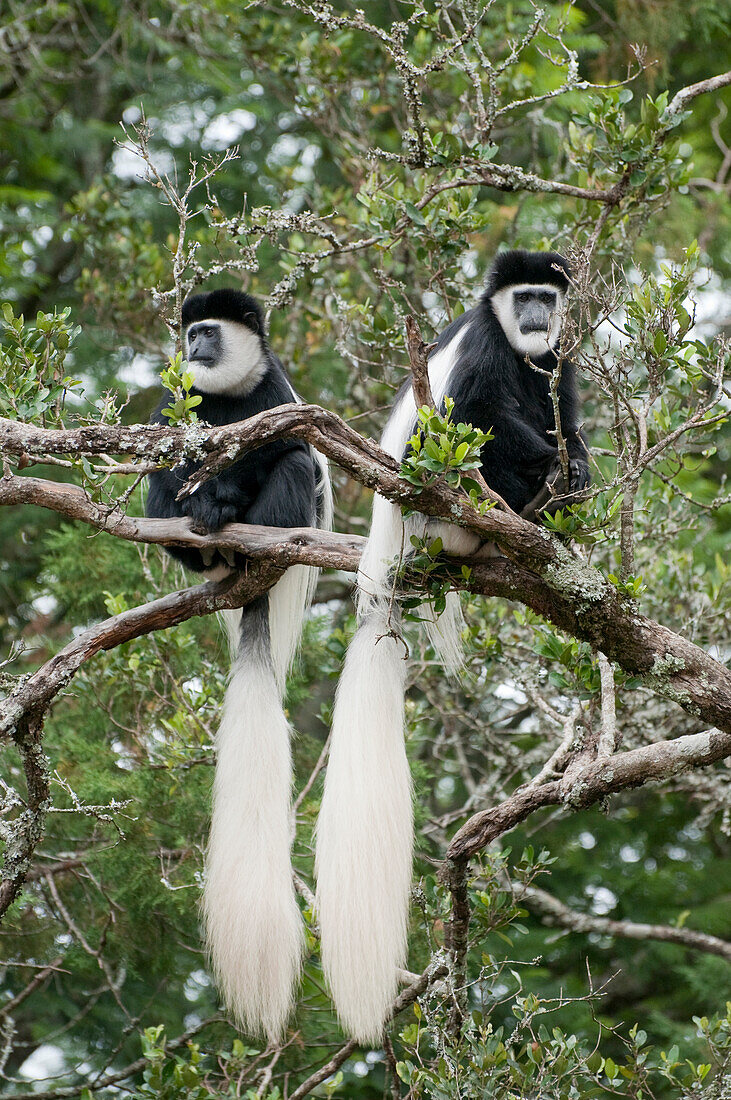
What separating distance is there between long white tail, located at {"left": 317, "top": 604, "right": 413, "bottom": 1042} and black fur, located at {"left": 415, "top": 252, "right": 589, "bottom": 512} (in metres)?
0.51

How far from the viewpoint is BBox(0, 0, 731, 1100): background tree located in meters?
2.39

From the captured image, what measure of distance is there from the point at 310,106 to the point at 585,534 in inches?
117

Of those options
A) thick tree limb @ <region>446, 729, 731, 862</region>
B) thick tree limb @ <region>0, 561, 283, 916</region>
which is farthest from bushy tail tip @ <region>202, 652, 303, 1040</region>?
thick tree limb @ <region>446, 729, 731, 862</region>

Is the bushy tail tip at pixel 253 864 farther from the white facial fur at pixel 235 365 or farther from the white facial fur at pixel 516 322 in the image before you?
the white facial fur at pixel 516 322

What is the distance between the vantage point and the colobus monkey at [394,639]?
2551mm

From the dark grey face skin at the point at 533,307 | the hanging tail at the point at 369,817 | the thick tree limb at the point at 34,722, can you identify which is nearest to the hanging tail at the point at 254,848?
the hanging tail at the point at 369,817

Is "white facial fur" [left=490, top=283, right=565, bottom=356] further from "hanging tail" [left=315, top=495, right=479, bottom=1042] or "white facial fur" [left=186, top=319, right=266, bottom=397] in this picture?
"white facial fur" [left=186, top=319, right=266, bottom=397]

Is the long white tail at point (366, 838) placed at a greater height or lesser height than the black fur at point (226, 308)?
lesser

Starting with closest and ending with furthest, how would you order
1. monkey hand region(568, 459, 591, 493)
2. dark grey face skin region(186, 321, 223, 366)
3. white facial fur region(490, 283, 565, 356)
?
monkey hand region(568, 459, 591, 493) → white facial fur region(490, 283, 565, 356) → dark grey face skin region(186, 321, 223, 366)

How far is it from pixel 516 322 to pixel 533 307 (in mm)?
63

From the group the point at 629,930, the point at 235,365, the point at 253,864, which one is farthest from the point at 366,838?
the point at 629,930

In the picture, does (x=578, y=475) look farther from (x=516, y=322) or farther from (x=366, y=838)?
(x=366, y=838)

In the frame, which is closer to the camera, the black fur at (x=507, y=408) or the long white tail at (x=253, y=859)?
the long white tail at (x=253, y=859)

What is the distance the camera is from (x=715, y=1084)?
91.7 inches
